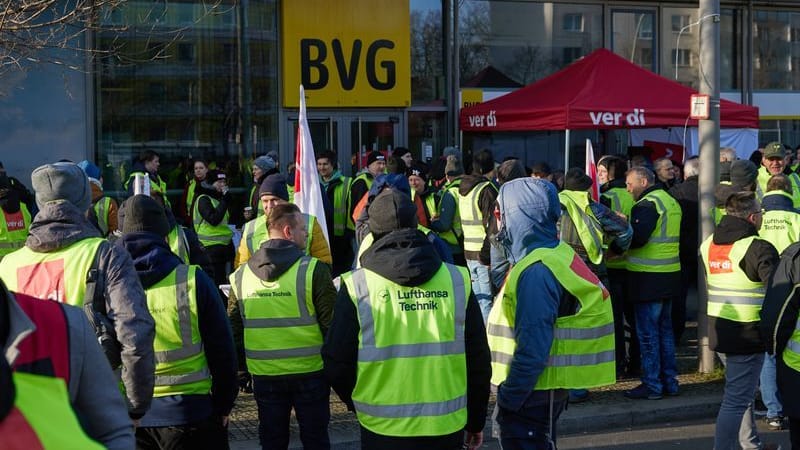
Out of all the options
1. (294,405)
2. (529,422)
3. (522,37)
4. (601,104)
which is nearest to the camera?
(529,422)

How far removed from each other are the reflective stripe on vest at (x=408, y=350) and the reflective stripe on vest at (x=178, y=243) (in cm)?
317

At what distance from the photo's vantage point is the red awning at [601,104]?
40.7ft

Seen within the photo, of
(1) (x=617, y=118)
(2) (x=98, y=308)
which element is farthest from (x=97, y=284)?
(1) (x=617, y=118)

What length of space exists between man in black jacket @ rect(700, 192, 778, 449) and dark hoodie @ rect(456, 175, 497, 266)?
2.81 metres

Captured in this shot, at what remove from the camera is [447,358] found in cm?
448

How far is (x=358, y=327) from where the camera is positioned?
4.47 m

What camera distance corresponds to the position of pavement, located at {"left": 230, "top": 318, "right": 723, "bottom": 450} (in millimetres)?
7715

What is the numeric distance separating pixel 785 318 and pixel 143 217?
3.52m

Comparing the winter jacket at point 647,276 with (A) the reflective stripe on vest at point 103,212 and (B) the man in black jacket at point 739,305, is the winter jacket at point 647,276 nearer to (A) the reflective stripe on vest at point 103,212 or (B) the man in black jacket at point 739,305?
(B) the man in black jacket at point 739,305

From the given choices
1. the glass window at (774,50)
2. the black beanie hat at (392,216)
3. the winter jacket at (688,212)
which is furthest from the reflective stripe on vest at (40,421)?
the glass window at (774,50)

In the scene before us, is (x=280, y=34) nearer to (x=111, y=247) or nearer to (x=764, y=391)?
(x=764, y=391)

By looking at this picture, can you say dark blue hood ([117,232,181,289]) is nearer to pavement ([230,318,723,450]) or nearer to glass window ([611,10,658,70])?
pavement ([230,318,723,450])

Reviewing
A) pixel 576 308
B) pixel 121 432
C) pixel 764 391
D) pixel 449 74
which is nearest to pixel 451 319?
pixel 576 308

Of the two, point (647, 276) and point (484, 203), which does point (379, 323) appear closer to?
point (647, 276)
